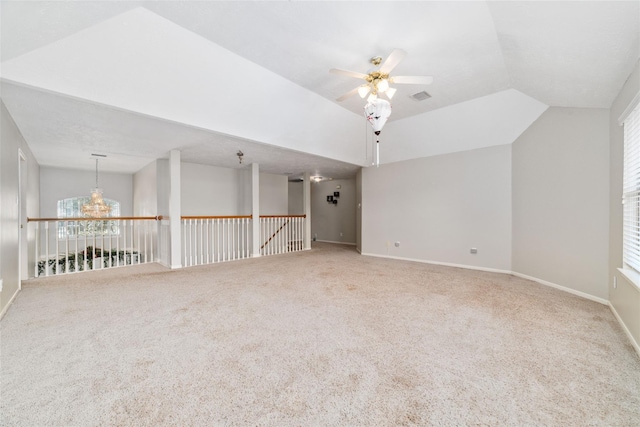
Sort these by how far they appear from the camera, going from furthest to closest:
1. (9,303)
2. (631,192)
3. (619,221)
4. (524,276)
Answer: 1. (524,276)
2. (9,303)
3. (619,221)
4. (631,192)

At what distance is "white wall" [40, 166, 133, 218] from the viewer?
738 cm

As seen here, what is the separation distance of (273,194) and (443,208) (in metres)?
5.01

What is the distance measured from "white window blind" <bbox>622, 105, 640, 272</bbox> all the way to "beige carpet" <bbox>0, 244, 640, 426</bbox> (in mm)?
720

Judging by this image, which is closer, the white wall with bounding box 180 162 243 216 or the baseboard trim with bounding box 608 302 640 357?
the baseboard trim with bounding box 608 302 640 357

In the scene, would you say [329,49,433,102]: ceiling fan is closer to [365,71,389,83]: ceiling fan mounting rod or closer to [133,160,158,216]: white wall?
[365,71,389,83]: ceiling fan mounting rod

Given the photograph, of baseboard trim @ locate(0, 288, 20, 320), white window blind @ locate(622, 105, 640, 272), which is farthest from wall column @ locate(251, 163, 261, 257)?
white window blind @ locate(622, 105, 640, 272)

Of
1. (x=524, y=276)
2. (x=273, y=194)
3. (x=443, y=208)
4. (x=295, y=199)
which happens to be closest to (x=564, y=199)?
(x=524, y=276)

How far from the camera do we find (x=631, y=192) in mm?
2377

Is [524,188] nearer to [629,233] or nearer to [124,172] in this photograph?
[629,233]

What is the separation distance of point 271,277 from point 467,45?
3.93 m

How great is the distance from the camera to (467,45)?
2551mm

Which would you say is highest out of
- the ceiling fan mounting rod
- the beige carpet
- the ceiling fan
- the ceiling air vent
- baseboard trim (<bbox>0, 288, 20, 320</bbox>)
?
the ceiling air vent

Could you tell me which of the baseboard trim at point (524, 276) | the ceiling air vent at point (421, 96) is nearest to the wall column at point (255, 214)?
the baseboard trim at point (524, 276)

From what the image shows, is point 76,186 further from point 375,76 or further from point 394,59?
point 394,59
